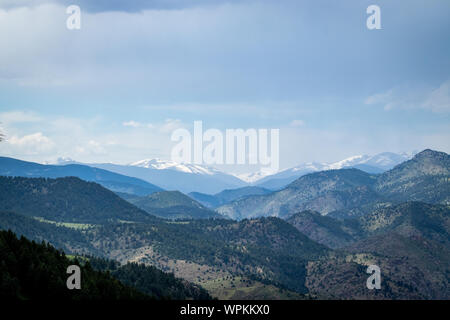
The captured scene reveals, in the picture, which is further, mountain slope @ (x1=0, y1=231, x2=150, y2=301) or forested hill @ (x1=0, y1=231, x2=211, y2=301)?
forested hill @ (x1=0, y1=231, x2=211, y2=301)

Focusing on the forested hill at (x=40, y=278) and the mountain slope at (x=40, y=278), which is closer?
the mountain slope at (x=40, y=278)
